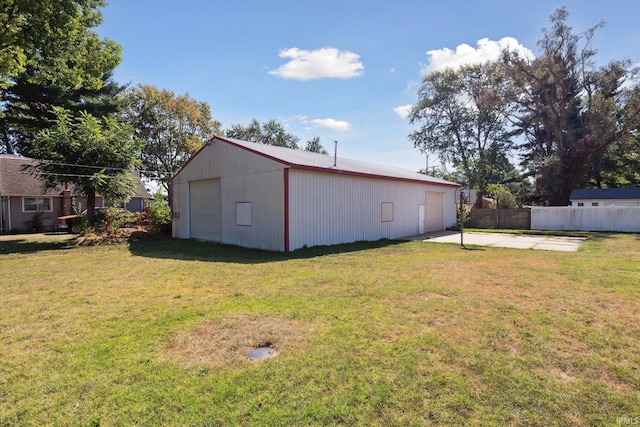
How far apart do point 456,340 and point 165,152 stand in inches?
1267

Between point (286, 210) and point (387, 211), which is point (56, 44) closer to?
point (286, 210)

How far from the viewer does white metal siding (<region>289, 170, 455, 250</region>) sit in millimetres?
10867

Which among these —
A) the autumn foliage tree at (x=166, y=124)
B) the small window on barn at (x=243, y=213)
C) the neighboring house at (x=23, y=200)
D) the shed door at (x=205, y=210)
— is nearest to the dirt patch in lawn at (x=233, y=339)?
the small window on barn at (x=243, y=213)

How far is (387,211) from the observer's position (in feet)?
47.7

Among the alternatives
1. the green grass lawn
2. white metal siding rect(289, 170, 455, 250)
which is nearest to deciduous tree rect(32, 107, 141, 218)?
the green grass lawn

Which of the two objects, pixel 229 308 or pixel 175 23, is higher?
pixel 175 23

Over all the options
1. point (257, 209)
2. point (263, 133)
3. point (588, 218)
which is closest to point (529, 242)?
point (588, 218)

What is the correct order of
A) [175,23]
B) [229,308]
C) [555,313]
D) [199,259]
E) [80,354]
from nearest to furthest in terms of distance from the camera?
[80,354] → [555,313] → [229,308] → [199,259] → [175,23]

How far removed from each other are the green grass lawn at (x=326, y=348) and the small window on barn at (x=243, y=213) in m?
5.24

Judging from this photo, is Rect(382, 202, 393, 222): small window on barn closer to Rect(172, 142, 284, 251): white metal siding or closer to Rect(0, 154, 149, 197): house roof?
Rect(172, 142, 284, 251): white metal siding

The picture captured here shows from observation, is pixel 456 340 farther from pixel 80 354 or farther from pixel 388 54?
pixel 388 54

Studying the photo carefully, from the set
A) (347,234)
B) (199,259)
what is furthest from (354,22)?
(199,259)

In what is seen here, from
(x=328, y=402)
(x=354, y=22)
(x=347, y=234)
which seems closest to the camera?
(x=328, y=402)

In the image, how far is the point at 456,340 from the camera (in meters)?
3.52
